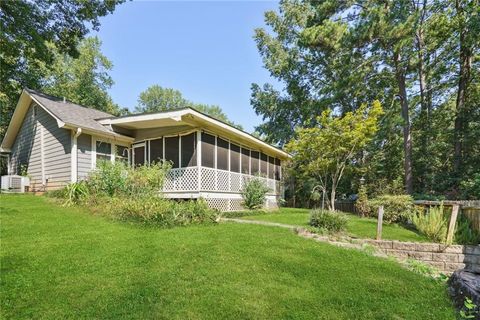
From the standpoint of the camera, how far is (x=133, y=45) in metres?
15.8

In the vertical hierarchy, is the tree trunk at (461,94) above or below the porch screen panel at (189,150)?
above

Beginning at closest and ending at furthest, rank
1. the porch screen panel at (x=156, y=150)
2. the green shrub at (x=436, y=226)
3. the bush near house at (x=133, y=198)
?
the green shrub at (x=436, y=226) → the bush near house at (x=133, y=198) → the porch screen panel at (x=156, y=150)

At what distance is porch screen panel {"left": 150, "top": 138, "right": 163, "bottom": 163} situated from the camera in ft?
39.7

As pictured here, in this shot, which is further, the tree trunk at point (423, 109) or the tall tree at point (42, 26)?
the tree trunk at point (423, 109)

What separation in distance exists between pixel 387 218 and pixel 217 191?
6543mm

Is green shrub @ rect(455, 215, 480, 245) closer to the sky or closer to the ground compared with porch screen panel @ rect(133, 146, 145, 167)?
closer to the ground

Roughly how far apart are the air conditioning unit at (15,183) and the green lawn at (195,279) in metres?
7.59

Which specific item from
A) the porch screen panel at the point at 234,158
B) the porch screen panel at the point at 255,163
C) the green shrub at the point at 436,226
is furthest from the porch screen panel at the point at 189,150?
the green shrub at the point at 436,226

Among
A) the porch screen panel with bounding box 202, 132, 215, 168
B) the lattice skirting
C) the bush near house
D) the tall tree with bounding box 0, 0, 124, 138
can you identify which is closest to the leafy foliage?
the lattice skirting

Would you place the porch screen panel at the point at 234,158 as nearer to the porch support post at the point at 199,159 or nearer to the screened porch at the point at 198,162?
the screened porch at the point at 198,162

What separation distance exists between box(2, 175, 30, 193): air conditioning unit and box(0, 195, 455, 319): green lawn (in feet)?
24.9

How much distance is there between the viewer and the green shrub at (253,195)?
13055 mm

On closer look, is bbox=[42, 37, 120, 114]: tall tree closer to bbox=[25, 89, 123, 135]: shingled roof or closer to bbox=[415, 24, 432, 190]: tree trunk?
bbox=[25, 89, 123, 135]: shingled roof

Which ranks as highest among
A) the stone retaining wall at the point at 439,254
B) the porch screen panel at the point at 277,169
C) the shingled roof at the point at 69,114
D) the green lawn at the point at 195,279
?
the shingled roof at the point at 69,114
